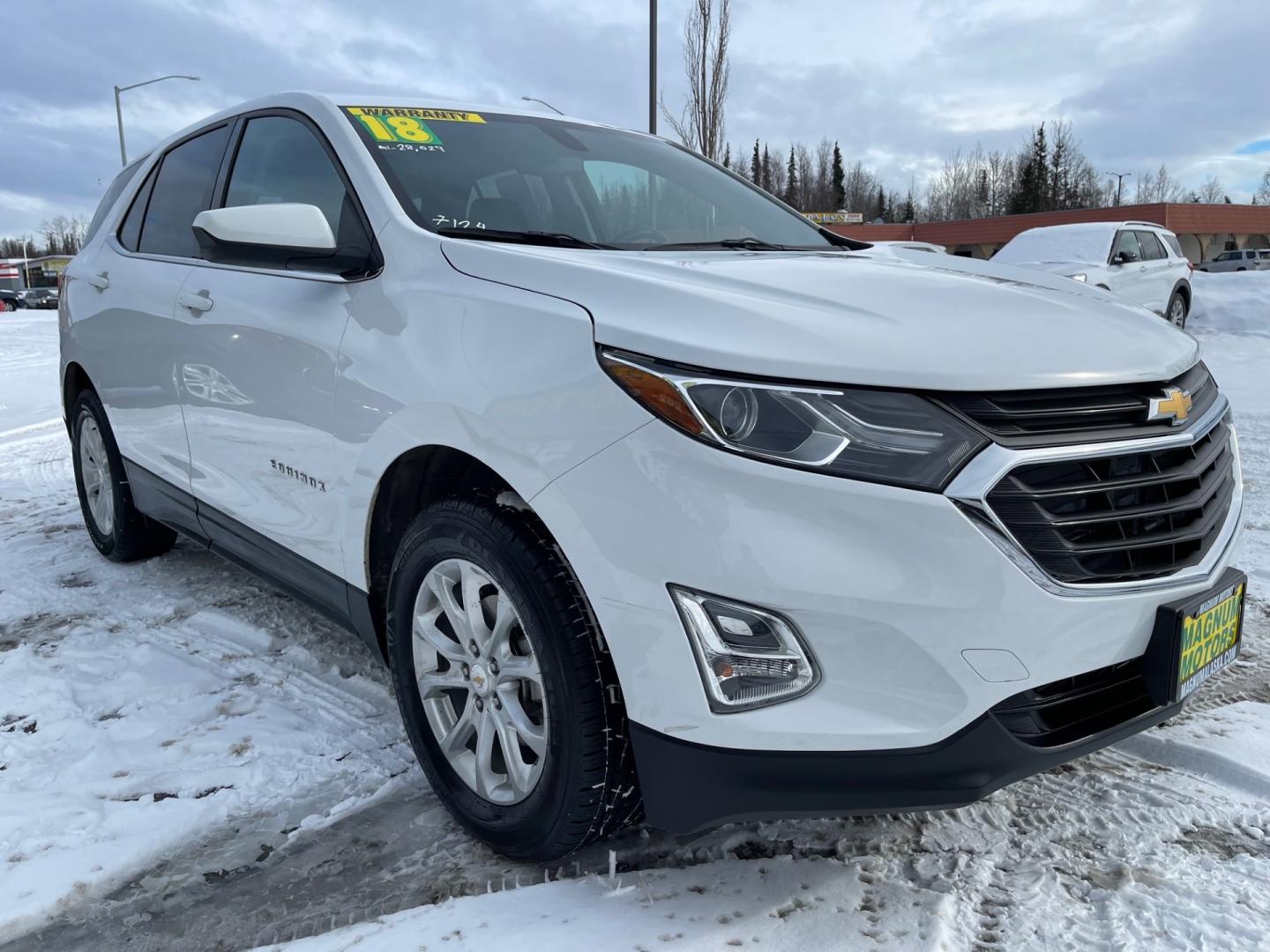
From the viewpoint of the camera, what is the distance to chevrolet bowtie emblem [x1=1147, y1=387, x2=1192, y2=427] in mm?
1886

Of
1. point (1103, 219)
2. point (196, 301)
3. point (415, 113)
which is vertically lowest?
point (196, 301)

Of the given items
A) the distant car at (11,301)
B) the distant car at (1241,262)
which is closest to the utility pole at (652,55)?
the distant car at (1241,262)

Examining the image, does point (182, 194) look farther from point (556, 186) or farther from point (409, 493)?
point (409, 493)

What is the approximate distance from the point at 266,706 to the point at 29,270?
116607 mm

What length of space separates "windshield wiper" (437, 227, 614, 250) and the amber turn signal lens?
0.80 meters

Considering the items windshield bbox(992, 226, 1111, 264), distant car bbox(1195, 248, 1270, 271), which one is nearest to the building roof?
distant car bbox(1195, 248, 1270, 271)

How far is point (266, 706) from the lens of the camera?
3012mm

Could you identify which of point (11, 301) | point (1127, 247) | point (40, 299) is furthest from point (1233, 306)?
point (40, 299)

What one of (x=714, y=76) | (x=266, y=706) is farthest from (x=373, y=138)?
(x=714, y=76)

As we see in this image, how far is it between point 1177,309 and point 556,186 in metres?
13.0

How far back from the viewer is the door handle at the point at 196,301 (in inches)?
123

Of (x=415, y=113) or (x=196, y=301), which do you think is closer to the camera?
(x=415, y=113)

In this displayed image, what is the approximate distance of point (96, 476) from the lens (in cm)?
452

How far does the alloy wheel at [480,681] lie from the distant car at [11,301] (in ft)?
178
